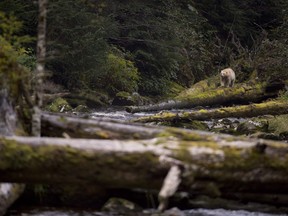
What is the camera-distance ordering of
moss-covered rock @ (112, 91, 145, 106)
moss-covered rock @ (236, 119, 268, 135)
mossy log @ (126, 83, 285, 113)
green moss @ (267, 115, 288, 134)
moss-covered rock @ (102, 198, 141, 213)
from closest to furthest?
1. moss-covered rock @ (102, 198, 141, 213)
2. moss-covered rock @ (236, 119, 268, 135)
3. green moss @ (267, 115, 288, 134)
4. mossy log @ (126, 83, 285, 113)
5. moss-covered rock @ (112, 91, 145, 106)

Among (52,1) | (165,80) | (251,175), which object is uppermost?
(52,1)

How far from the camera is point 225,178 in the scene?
5695 mm

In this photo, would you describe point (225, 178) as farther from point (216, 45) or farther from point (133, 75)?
point (216, 45)

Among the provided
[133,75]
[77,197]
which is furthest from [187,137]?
[133,75]

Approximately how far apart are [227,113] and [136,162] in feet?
35.0

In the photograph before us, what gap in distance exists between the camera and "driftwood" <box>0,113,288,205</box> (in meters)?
5.47

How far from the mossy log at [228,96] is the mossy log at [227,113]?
2656 mm

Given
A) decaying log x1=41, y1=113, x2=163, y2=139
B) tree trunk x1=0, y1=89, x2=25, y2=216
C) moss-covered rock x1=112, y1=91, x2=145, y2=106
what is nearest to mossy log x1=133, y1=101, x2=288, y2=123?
moss-covered rock x1=112, y1=91, x2=145, y2=106

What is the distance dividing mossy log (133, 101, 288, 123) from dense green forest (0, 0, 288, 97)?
3.31 metres

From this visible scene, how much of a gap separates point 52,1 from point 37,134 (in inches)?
437

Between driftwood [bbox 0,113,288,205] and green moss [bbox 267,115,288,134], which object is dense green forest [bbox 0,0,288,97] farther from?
driftwood [bbox 0,113,288,205]

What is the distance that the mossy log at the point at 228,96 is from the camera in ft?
60.8

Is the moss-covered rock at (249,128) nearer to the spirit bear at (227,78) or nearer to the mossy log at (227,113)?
the mossy log at (227,113)

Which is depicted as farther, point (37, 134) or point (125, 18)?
point (125, 18)
